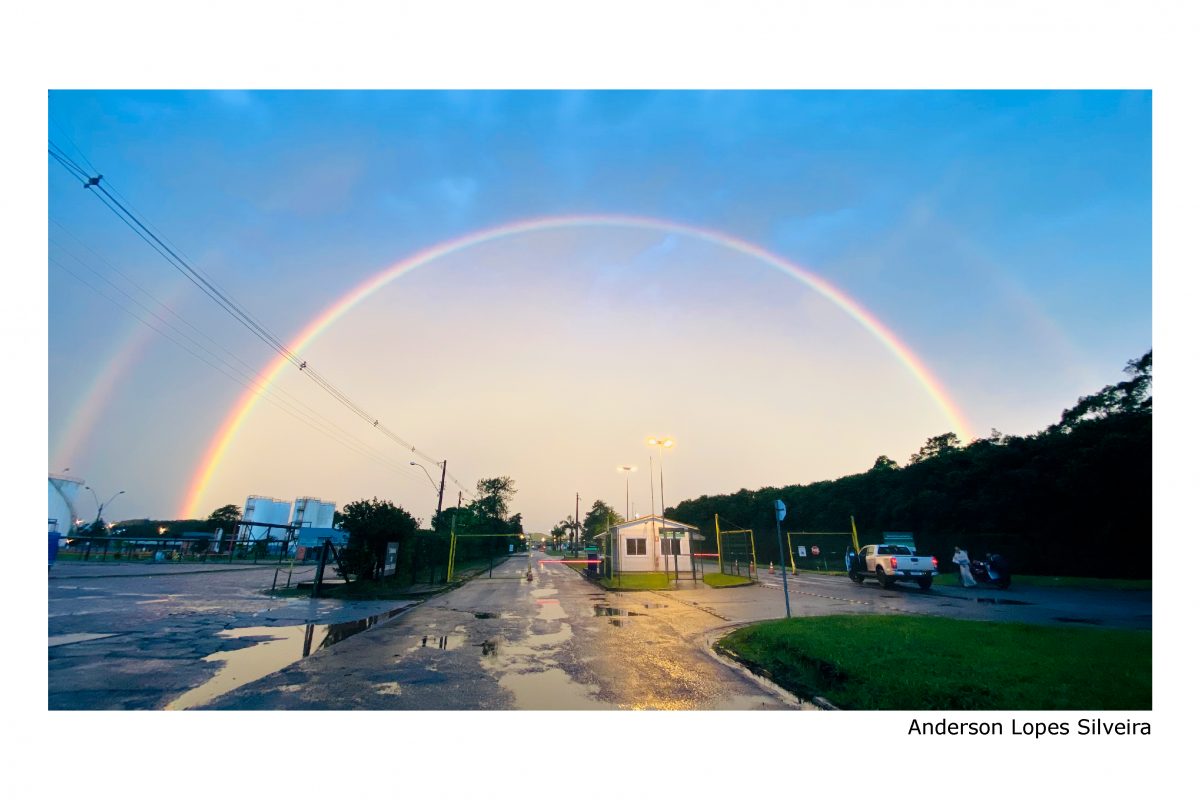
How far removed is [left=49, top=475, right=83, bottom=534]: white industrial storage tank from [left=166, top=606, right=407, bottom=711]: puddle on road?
233ft

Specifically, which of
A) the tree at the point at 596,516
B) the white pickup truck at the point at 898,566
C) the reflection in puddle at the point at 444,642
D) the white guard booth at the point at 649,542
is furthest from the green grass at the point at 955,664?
the tree at the point at 596,516

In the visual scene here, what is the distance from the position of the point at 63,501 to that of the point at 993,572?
3586 inches

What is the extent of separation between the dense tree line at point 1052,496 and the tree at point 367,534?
99.1 feet

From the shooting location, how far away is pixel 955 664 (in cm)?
727

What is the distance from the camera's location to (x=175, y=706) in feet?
20.2

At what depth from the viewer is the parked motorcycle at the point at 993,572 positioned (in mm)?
21125

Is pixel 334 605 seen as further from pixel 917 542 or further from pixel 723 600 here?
pixel 917 542

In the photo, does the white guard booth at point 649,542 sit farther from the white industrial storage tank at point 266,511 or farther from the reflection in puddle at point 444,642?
the white industrial storage tank at point 266,511

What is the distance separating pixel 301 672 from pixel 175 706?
1798mm

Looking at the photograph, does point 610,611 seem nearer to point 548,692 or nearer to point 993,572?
point 548,692

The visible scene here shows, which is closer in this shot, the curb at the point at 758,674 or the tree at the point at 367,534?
the curb at the point at 758,674

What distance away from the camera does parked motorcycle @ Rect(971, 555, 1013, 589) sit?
21125mm

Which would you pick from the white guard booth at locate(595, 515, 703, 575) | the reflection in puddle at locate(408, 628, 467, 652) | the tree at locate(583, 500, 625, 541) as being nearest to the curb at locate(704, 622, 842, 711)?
the reflection in puddle at locate(408, 628, 467, 652)
